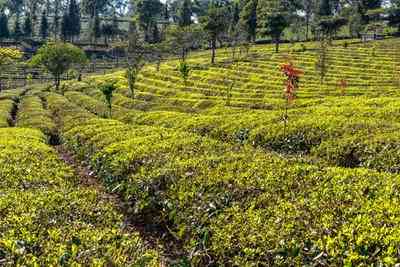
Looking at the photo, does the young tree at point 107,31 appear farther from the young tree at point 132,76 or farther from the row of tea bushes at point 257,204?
the row of tea bushes at point 257,204

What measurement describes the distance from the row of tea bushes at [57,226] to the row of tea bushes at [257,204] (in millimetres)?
2051

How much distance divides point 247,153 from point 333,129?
6.74 meters

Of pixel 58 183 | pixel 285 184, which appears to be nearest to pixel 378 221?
pixel 285 184

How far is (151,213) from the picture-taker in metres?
19.5

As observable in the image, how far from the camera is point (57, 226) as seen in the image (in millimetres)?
14859

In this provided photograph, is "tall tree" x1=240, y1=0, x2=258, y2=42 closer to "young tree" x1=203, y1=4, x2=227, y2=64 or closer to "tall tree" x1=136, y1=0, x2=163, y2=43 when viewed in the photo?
"young tree" x1=203, y1=4, x2=227, y2=64

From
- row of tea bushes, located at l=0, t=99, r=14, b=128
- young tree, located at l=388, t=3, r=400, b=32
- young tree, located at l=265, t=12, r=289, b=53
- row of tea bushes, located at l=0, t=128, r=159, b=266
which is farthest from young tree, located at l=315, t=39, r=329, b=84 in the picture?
row of tea bushes, located at l=0, t=128, r=159, b=266

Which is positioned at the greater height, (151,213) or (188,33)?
(188,33)

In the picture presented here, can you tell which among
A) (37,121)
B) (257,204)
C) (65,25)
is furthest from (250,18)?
(257,204)

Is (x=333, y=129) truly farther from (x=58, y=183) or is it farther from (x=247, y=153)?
(x=58, y=183)

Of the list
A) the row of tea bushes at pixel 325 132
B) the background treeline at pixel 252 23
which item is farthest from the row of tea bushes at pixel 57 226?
the background treeline at pixel 252 23

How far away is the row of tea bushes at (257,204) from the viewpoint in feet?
42.0

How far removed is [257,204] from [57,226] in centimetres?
618

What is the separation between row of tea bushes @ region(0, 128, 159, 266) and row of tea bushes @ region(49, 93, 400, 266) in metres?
2.05
